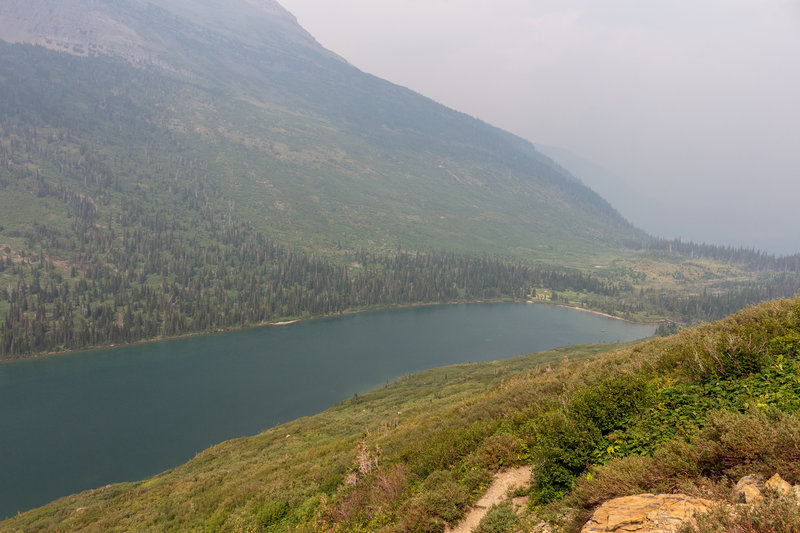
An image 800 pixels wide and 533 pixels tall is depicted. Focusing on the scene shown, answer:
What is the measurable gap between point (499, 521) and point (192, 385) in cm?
9597

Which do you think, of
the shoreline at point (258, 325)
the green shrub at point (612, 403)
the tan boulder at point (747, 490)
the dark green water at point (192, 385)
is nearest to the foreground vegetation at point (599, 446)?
the green shrub at point (612, 403)

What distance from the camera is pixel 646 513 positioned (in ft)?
19.4

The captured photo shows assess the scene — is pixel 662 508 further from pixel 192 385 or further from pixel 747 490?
pixel 192 385

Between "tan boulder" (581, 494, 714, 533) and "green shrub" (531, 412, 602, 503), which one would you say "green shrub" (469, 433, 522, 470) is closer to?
"green shrub" (531, 412, 602, 503)

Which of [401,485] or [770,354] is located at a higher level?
[770,354]

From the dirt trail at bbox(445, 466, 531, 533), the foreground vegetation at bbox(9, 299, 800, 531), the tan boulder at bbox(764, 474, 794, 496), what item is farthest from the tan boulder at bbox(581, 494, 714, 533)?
the dirt trail at bbox(445, 466, 531, 533)

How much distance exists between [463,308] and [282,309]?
8492 centimetres

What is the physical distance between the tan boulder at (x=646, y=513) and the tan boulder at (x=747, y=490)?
1.35 feet

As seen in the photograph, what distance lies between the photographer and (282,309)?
490 ft

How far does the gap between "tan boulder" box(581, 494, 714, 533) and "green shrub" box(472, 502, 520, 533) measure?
85.3 inches

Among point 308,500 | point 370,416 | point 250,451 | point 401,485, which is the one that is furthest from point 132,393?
point 401,485

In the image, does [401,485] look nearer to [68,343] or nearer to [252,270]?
[68,343]

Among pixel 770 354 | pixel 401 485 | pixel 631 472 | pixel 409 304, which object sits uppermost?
pixel 770 354

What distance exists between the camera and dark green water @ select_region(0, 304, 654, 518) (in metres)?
57.6
